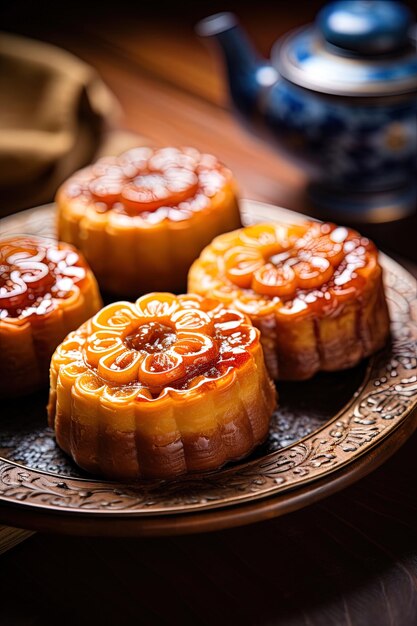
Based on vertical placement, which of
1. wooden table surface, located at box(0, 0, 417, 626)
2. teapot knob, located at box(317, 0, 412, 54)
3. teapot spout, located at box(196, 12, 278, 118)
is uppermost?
teapot knob, located at box(317, 0, 412, 54)

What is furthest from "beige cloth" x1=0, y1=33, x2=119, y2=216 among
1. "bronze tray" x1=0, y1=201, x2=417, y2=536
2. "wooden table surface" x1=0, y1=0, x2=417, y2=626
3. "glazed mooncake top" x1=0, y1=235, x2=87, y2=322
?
"wooden table surface" x1=0, y1=0, x2=417, y2=626

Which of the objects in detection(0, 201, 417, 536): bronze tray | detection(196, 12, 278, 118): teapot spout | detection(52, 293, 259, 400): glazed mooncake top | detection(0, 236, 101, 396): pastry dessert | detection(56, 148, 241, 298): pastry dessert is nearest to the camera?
detection(0, 201, 417, 536): bronze tray

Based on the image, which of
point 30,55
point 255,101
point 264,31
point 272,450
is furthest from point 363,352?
point 264,31

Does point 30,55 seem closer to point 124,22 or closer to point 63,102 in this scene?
point 63,102

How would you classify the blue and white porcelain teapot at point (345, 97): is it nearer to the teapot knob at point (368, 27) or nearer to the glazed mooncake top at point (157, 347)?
the teapot knob at point (368, 27)

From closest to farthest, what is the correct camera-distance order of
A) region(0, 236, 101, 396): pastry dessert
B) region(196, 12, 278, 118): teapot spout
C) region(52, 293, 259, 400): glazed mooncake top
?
region(52, 293, 259, 400): glazed mooncake top, region(0, 236, 101, 396): pastry dessert, region(196, 12, 278, 118): teapot spout

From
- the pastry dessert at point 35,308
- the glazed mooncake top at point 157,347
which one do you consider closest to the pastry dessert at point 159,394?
the glazed mooncake top at point 157,347

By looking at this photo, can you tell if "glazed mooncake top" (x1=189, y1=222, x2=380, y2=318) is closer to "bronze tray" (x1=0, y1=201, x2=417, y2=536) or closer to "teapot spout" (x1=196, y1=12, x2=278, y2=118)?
"bronze tray" (x1=0, y1=201, x2=417, y2=536)
